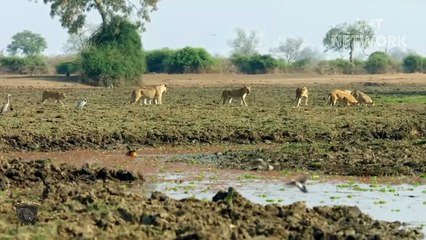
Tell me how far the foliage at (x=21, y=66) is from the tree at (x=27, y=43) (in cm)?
5310

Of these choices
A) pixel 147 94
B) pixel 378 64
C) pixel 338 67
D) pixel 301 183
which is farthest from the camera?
pixel 338 67

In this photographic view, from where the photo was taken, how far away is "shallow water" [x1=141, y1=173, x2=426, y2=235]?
1512 cm

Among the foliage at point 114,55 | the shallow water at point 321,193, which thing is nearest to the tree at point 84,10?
the foliage at point 114,55

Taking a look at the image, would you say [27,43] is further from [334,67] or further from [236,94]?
[236,94]

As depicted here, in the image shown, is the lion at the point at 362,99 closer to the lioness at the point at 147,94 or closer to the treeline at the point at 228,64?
the lioness at the point at 147,94

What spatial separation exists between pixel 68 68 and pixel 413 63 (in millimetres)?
31078

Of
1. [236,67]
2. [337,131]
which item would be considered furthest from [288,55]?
[337,131]

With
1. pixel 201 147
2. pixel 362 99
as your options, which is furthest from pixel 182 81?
pixel 201 147

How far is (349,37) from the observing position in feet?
364

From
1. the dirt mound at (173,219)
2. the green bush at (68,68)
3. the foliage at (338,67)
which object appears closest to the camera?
the dirt mound at (173,219)

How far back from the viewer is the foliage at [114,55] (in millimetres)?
57656

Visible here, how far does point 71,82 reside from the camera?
59.0m

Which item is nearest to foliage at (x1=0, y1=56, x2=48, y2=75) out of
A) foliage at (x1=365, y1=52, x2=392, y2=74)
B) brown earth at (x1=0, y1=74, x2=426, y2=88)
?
brown earth at (x1=0, y1=74, x2=426, y2=88)

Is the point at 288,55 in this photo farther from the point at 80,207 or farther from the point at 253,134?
the point at 80,207
